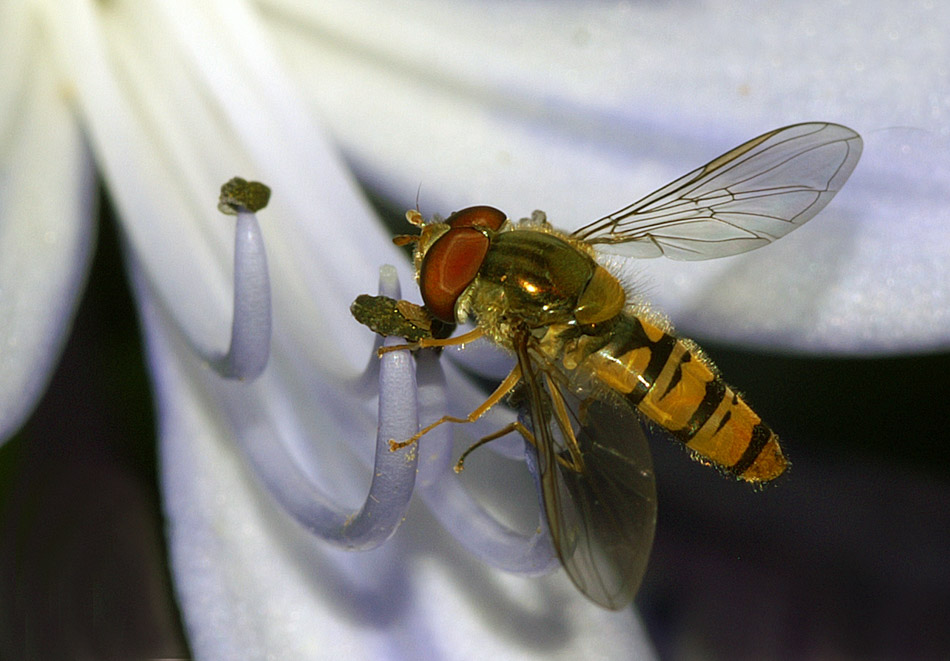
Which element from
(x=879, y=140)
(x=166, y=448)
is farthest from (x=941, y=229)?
(x=166, y=448)

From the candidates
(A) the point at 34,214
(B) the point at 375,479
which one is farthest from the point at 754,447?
(A) the point at 34,214

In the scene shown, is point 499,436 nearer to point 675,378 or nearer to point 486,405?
point 486,405

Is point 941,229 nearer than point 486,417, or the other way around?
point 486,417

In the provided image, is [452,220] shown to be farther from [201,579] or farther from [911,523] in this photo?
[911,523]

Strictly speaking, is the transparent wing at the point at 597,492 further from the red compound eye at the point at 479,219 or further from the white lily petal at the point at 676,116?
the white lily petal at the point at 676,116

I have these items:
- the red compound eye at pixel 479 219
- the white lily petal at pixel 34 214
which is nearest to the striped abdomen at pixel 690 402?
the red compound eye at pixel 479 219

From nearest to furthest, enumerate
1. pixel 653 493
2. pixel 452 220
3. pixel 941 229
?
pixel 653 493 < pixel 452 220 < pixel 941 229

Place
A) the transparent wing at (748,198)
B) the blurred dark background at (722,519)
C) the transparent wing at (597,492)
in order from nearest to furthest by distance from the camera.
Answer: the transparent wing at (597,492) < the transparent wing at (748,198) < the blurred dark background at (722,519)
